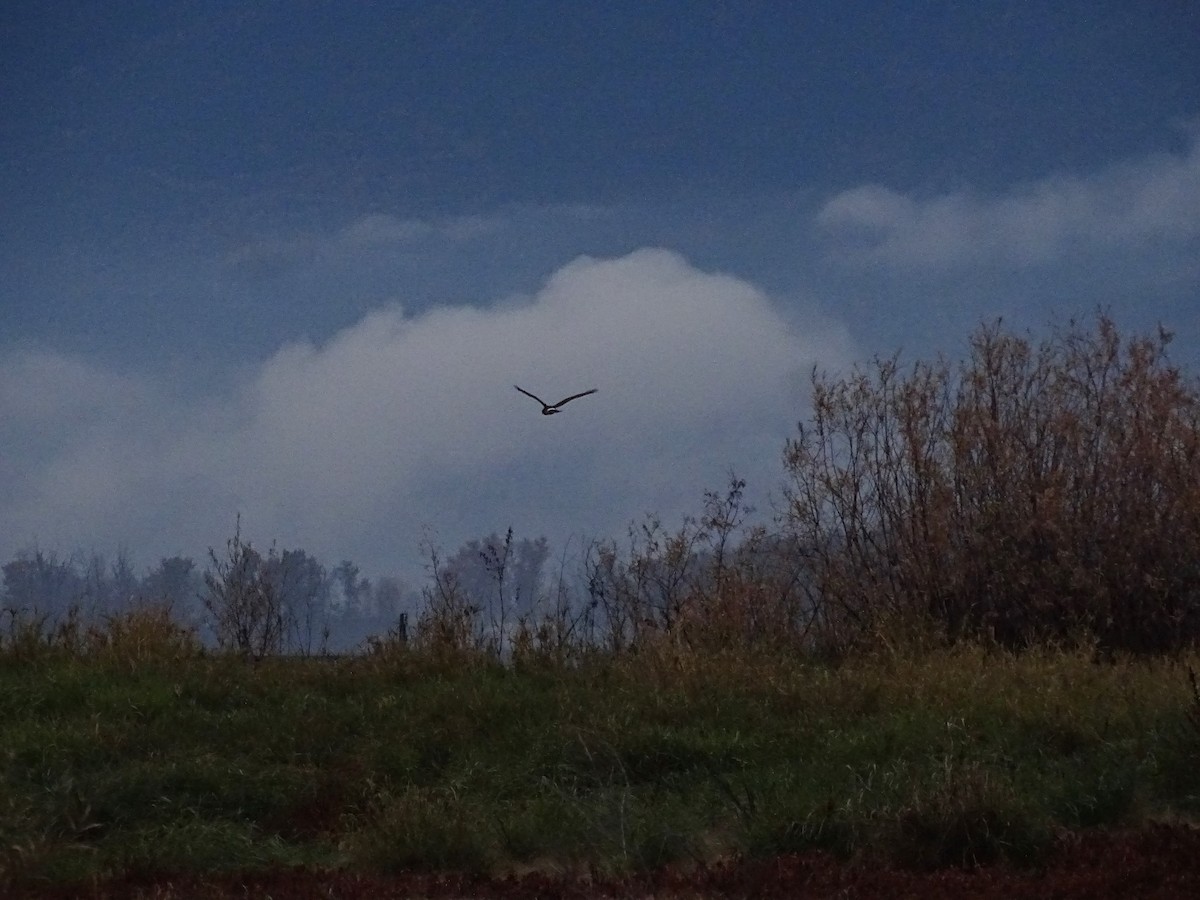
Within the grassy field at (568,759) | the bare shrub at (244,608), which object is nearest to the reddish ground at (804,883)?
the grassy field at (568,759)

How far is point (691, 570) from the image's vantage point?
15461 mm

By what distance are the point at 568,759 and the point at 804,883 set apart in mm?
3273

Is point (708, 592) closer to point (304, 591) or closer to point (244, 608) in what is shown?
point (244, 608)

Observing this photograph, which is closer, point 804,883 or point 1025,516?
point 804,883

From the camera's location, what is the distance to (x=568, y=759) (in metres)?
9.23

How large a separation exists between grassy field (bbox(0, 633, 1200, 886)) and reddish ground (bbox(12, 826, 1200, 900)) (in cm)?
36

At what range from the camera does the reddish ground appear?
19.6 ft

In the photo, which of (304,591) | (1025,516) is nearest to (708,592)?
(1025,516)

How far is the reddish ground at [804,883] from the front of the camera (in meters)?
5.98

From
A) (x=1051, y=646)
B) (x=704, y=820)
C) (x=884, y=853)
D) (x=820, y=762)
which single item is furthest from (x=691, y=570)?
(x=884, y=853)

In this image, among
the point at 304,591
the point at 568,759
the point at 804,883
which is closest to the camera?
the point at 804,883

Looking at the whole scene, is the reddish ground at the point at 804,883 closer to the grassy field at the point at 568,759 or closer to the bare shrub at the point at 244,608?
the grassy field at the point at 568,759

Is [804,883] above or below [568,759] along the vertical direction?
below

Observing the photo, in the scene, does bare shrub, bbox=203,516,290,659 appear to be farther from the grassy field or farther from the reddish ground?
the reddish ground
